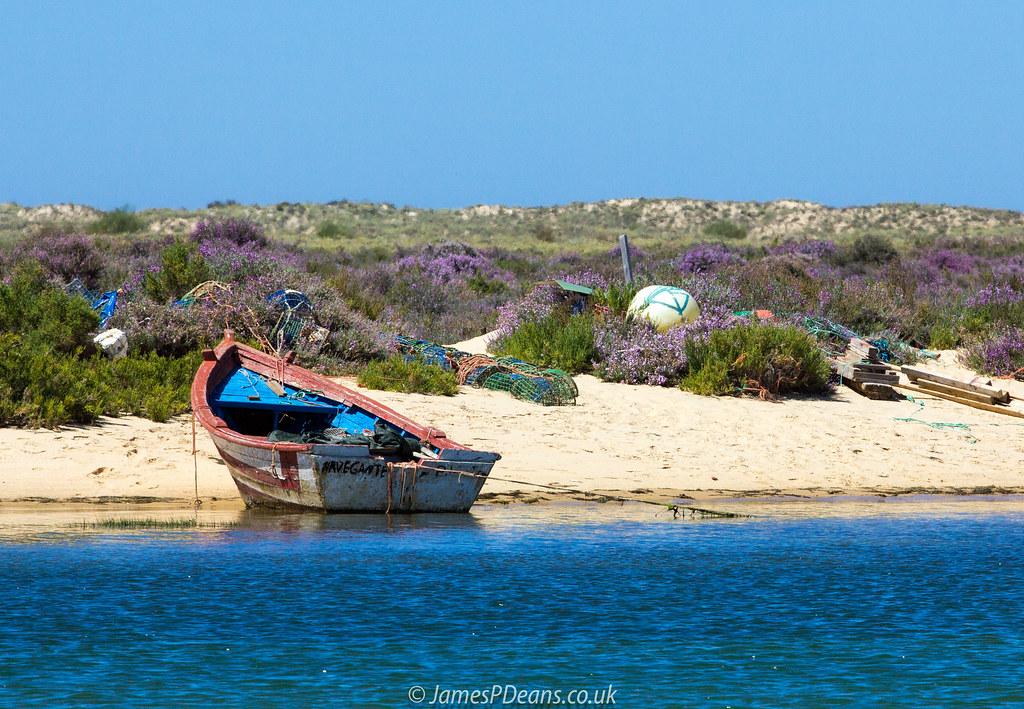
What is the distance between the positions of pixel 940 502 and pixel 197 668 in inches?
407

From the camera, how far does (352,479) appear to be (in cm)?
1418

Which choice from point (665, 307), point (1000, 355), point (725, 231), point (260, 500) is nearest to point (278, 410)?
point (260, 500)

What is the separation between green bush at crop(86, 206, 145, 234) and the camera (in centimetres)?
6141

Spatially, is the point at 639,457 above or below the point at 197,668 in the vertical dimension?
above

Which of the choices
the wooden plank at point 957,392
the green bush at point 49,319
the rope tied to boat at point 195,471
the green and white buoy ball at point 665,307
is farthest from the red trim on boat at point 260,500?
the wooden plank at point 957,392

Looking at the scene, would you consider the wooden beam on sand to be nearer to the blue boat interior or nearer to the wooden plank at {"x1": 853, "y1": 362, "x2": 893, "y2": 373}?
the wooden plank at {"x1": 853, "y1": 362, "x2": 893, "y2": 373}

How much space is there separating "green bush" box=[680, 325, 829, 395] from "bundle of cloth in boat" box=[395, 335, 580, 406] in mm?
2261

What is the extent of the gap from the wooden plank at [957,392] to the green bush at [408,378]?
8.16 metres

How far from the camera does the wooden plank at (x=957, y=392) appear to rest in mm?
21922

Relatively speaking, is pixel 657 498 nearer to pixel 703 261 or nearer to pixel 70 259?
pixel 70 259

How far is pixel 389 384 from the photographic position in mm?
19859

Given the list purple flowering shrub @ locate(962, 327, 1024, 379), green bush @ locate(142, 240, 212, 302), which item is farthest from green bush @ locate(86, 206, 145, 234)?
purple flowering shrub @ locate(962, 327, 1024, 379)

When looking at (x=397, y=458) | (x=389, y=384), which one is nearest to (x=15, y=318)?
(x=389, y=384)

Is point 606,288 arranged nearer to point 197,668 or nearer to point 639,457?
point 639,457
